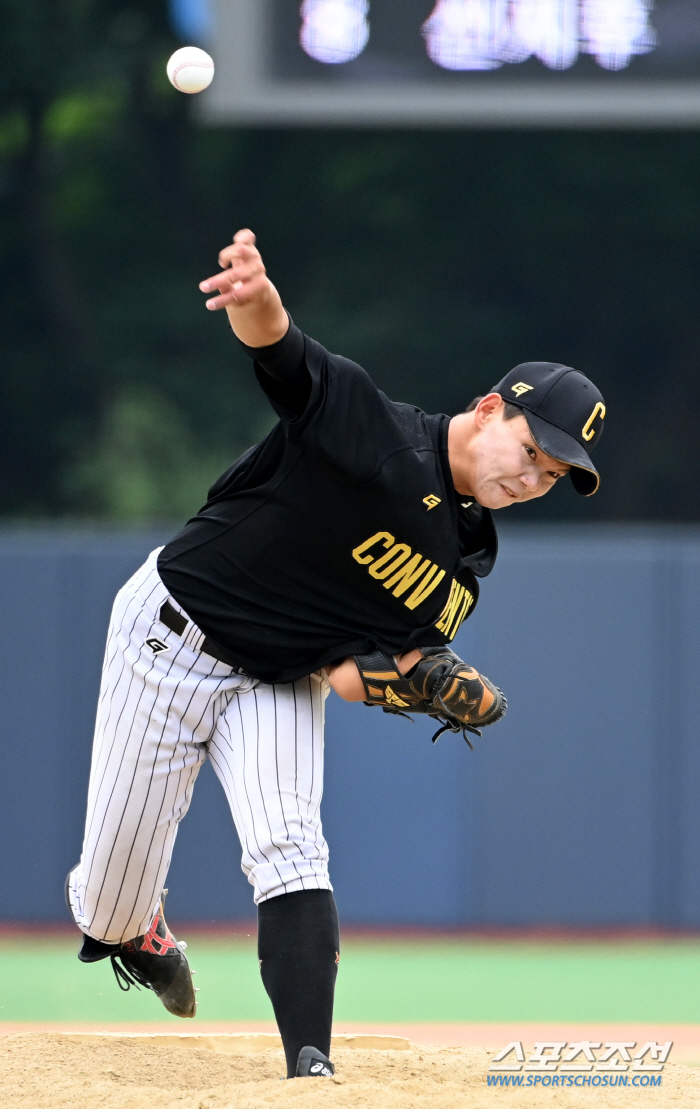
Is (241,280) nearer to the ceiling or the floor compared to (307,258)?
nearer to the floor

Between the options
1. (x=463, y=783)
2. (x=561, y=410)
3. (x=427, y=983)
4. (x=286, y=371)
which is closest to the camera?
(x=286, y=371)

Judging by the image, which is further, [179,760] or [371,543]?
[179,760]

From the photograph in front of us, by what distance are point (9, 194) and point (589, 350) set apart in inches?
177

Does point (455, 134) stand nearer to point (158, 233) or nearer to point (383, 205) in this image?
point (383, 205)

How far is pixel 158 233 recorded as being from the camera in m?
10.8

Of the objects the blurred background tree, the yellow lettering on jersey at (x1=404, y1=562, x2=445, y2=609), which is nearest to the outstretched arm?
the yellow lettering on jersey at (x1=404, y1=562, x2=445, y2=609)

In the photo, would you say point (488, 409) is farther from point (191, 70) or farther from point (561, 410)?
point (191, 70)

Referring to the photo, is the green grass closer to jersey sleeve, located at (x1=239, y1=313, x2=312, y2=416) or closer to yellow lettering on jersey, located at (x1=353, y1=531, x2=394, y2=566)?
yellow lettering on jersey, located at (x1=353, y1=531, x2=394, y2=566)

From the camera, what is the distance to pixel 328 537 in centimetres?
280

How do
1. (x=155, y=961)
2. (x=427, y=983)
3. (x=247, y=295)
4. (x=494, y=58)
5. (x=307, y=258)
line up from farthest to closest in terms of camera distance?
(x=307, y=258) < (x=494, y=58) < (x=427, y=983) < (x=155, y=961) < (x=247, y=295)

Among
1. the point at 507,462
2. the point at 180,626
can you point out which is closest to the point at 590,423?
the point at 507,462

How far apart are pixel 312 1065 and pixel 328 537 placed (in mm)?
1009

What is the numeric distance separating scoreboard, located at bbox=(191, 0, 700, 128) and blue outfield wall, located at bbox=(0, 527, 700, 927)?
1.76m

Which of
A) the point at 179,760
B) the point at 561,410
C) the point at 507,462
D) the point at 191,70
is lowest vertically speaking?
the point at 179,760
